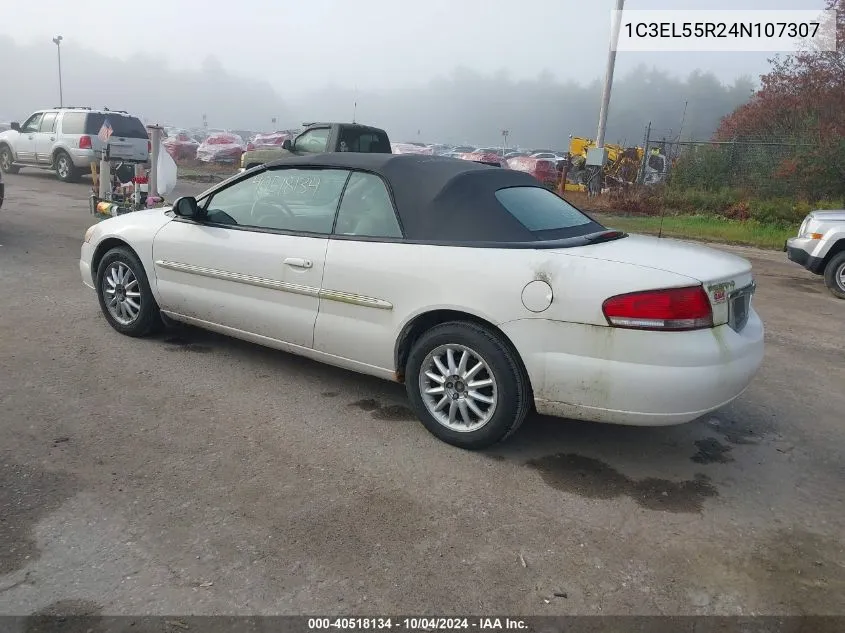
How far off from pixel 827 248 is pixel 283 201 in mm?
7472

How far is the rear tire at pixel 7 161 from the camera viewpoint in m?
18.9

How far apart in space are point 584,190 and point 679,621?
1992 cm

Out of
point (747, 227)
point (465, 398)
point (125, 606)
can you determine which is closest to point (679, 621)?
point (465, 398)

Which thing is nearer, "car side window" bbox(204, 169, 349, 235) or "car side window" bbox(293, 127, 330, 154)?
"car side window" bbox(204, 169, 349, 235)

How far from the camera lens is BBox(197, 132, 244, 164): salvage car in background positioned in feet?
90.7

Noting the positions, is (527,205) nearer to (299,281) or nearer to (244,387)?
(299,281)

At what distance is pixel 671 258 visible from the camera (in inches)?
139

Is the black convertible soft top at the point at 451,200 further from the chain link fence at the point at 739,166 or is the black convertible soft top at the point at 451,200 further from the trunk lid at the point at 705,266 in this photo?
the chain link fence at the point at 739,166

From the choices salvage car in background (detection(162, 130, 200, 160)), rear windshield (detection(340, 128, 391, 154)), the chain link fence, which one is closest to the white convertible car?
rear windshield (detection(340, 128, 391, 154))

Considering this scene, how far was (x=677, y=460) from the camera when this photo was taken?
3.76 meters

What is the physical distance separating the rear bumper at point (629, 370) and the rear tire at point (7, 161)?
20057 millimetres

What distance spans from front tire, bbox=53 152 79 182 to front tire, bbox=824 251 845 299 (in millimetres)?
16787

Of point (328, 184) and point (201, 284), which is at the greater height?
point (328, 184)

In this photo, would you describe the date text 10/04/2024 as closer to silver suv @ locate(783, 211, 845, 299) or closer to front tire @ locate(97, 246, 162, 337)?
front tire @ locate(97, 246, 162, 337)
